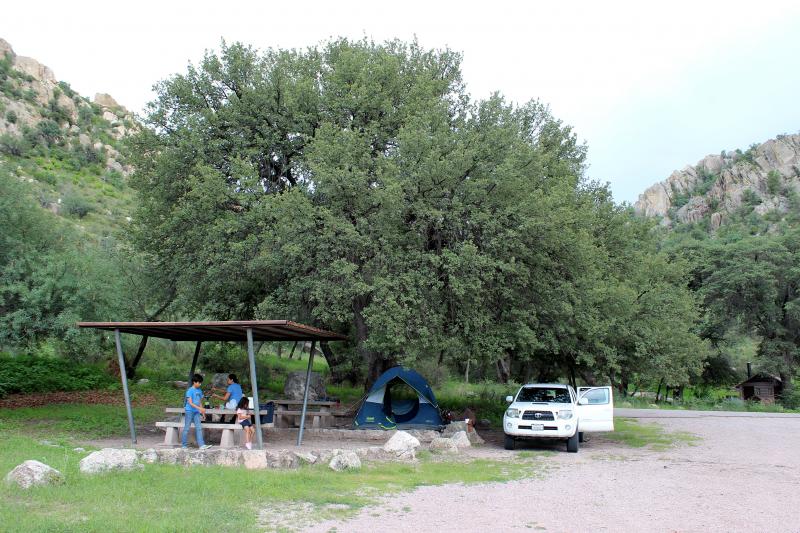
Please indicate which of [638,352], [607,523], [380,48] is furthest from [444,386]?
[607,523]

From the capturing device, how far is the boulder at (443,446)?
561 inches

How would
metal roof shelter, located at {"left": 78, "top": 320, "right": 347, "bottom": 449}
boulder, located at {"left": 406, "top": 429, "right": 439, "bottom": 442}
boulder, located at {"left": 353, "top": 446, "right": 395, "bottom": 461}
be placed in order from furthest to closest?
boulder, located at {"left": 406, "top": 429, "right": 439, "bottom": 442} → boulder, located at {"left": 353, "top": 446, "right": 395, "bottom": 461} → metal roof shelter, located at {"left": 78, "top": 320, "right": 347, "bottom": 449}

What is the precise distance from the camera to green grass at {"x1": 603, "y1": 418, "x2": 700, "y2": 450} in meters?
17.2

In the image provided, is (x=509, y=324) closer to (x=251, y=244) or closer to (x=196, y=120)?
(x=251, y=244)

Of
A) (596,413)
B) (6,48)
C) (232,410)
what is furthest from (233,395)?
(6,48)

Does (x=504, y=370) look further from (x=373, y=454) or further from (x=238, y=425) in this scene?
(x=238, y=425)

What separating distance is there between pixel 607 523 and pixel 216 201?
1321 centimetres

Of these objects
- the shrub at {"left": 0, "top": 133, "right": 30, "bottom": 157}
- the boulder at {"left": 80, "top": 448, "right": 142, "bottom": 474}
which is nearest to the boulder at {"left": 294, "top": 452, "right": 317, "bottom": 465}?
the boulder at {"left": 80, "top": 448, "right": 142, "bottom": 474}

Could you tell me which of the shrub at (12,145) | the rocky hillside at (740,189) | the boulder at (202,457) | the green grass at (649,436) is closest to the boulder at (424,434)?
the green grass at (649,436)

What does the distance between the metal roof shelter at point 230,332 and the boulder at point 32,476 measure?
391 cm

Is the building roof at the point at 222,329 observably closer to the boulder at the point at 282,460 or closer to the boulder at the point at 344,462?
the boulder at the point at 282,460

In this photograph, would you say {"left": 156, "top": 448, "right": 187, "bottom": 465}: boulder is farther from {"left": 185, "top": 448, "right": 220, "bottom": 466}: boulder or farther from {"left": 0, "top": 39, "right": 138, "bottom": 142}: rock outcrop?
{"left": 0, "top": 39, "right": 138, "bottom": 142}: rock outcrop

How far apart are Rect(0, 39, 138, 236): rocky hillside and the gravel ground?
4320 centimetres

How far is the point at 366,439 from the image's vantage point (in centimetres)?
1683
